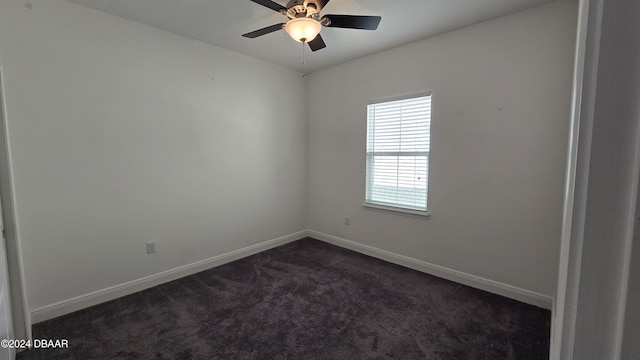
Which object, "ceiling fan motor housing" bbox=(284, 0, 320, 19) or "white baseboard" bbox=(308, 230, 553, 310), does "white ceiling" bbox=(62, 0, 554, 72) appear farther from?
"white baseboard" bbox=(308, 230, 553, 310)

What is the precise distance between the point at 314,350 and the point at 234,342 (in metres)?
0.62

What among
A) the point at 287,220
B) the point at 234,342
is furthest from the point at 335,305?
the point at 287,220

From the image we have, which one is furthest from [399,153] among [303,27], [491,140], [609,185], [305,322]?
[609,185]

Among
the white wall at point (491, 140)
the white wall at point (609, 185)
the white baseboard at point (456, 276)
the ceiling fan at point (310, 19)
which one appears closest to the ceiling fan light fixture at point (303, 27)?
the ceiling fan at point (310, 19)

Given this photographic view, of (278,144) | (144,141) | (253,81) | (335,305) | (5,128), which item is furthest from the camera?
(278,144)

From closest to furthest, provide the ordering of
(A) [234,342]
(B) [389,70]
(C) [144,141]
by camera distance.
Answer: (A) [234,342], (C) [144,141], (B) [389,70]

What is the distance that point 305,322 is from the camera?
92.9 inches

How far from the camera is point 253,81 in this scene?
12.5 ft

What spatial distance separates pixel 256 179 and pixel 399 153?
2.01 meters

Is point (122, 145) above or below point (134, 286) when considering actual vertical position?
above

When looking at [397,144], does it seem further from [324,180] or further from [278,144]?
[278,144]

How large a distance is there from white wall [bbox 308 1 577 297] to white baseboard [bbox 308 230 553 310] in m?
0.05

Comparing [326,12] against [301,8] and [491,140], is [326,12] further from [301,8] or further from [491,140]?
[491,140]

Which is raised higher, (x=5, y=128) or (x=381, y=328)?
(x=5, y=128)
